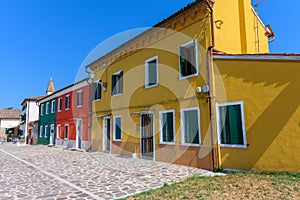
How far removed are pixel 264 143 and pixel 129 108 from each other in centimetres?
810

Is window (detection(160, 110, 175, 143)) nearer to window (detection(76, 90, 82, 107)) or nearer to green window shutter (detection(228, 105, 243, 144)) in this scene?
green window shutter (detection(228, 105, 243, 144))

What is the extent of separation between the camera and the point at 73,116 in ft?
68.4

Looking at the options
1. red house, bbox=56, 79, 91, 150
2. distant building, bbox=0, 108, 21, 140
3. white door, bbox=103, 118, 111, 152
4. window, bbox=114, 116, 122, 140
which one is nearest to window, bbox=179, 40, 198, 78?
window, bbox=114, 116, 122, 140

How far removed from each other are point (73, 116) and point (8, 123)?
40.4 meters

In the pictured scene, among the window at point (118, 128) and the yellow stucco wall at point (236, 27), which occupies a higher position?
Answer: the yellow stucco wall at point (236, 27)

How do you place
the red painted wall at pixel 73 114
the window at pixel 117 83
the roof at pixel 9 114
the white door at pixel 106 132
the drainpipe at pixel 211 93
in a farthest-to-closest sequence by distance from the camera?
the roof at pixel 9 114
the red painted wall at pixel 73 114
the white door at pixel 106 132
the window at pixel 117 83
the drainpipe at pixel 211 93

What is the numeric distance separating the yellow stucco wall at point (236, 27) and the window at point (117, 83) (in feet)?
23.8

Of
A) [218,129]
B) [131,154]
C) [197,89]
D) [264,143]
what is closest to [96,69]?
[131,154]

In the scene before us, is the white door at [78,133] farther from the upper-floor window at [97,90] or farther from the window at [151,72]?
the window at [151,72]

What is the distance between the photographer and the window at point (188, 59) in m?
9.43

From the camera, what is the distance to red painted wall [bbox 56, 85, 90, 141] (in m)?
18.6

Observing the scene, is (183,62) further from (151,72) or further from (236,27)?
(236,27)

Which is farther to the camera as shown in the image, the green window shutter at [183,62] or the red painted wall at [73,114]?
the red painted wall at [73,114]

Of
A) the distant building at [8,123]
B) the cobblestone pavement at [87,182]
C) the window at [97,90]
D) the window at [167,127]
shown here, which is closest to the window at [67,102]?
the window at [97,90]
